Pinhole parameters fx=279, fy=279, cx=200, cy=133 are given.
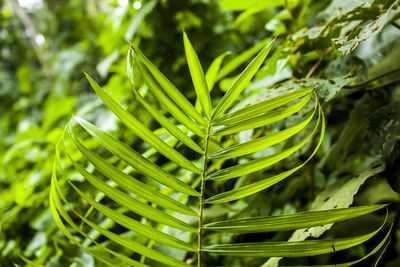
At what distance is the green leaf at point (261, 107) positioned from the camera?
40cm

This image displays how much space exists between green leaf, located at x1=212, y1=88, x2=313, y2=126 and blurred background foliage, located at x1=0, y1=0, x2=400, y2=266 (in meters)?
0.14

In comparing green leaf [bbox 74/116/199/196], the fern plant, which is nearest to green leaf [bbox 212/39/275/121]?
the fern plant

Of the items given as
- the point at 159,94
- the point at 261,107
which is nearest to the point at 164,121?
the point at 159,94

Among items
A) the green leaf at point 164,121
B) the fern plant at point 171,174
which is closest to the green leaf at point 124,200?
the fern plant at point 171,174

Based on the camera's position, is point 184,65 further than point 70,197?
Yes

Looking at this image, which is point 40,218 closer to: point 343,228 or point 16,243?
point 16,243

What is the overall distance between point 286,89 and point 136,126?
33cm

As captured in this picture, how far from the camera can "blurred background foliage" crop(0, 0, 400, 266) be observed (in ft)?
1.87

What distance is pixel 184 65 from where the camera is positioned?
1.21 meters

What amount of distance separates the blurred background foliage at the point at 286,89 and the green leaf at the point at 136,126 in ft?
0.77

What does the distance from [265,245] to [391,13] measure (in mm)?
456

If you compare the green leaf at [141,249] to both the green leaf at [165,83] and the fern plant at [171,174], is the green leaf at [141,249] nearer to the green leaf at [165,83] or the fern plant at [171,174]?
the fern plant at [171,174]

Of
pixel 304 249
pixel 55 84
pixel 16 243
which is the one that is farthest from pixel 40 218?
pixel 55 84

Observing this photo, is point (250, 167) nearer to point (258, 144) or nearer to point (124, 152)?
point (258, 144)
